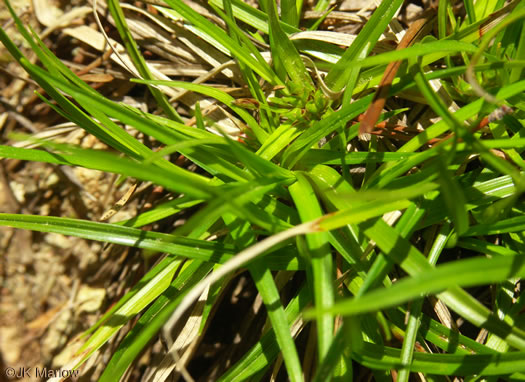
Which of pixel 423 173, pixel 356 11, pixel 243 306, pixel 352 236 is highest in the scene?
pixel 356 11

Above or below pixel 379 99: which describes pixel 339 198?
below

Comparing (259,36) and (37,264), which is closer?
(259,36)

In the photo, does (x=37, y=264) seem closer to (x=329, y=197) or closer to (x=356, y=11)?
(x=329, y=197)

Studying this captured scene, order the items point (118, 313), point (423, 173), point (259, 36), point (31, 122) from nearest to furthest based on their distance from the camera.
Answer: point (423, 173) < point (118, 313) < point (259, 36) < point (31, 122)

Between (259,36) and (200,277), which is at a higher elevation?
(259,36)

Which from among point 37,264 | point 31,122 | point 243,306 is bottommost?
point 37,264

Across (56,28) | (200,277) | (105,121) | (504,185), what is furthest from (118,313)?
(56,28)

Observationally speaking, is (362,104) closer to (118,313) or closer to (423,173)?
(423,173)

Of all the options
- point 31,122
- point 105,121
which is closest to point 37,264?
point 31,122

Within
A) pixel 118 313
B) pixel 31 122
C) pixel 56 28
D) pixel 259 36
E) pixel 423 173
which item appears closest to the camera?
pixel 423 173
